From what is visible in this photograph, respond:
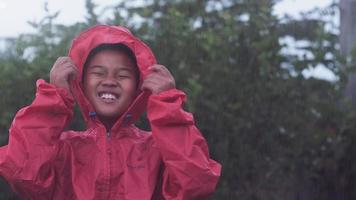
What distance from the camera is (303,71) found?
19.2ft

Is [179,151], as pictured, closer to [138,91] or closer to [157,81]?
[157,81]

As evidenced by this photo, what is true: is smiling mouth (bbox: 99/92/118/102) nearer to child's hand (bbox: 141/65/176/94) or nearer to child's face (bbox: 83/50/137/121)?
child's face (bbox: 83/50/137/121)

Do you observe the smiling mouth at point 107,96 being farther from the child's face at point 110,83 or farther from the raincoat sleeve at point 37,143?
the raincoat sleeve at point 37,143

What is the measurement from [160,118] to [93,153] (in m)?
0.37

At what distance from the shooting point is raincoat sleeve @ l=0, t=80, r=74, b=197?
3467 mm

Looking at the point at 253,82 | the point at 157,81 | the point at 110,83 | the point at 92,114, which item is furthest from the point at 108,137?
the point at 253,82

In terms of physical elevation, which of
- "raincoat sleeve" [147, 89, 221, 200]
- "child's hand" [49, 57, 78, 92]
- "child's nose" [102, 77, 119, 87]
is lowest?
"raincoat sleeve" [147, 89, 221, 200]

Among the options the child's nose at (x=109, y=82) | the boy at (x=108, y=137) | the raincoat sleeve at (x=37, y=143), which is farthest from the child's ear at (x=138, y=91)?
the raincoat sleeve at (x=37, y=143)

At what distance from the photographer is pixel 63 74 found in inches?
144

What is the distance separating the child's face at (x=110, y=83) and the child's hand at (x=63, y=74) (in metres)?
0.14

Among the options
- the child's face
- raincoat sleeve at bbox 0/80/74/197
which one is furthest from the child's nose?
raincoat sleeve at bbox 0/80/74/197

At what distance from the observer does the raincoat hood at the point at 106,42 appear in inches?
151

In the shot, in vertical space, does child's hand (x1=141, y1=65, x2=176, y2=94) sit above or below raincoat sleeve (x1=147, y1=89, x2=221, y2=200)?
above

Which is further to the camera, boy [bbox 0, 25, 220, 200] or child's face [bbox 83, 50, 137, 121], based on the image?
child's face [bbox 83, 50, 137, 121]
